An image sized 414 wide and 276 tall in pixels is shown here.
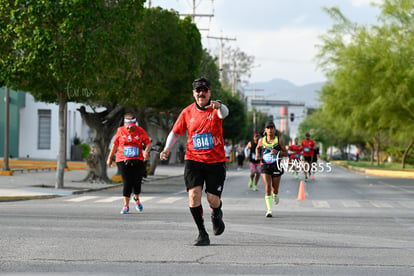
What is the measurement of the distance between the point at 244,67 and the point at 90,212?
A: 85.7 m

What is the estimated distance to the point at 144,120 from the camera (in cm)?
3891

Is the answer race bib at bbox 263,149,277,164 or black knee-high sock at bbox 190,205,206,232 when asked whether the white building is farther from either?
black knee-high sock at bbox 190,205,206,232

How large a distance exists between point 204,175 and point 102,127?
20.8 m

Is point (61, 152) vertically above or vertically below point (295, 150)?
below

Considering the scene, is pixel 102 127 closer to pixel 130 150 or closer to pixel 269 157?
pixel 130 150

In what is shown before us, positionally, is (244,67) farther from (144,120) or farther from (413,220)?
Result: (413,220)

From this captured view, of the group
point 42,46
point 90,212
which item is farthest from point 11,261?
point 42,46

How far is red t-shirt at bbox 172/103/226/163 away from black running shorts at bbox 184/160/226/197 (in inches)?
2.7

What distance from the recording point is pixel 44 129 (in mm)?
57656

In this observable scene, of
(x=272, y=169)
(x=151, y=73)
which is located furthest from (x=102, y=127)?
(x=272, y=169)

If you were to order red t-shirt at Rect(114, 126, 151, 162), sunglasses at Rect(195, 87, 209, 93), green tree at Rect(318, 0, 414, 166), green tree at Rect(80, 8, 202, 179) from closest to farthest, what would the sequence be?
sunglasses at Rect(195, 87, 209, 93), red t-shirt at Rect(114, 126, 151, 162), green tree at Rect(80, 8, 202, 179), green tree at Rect(318, 0, 414, 166)

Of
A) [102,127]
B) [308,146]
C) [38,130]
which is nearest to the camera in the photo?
[102,127]

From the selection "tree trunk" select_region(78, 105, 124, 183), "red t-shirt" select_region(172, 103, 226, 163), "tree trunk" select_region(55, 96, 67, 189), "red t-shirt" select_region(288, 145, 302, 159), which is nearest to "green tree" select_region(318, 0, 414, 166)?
"red t-shirt" select_region(288, 145, 302, 159)

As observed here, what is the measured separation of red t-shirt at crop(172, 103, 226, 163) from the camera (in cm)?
1030
